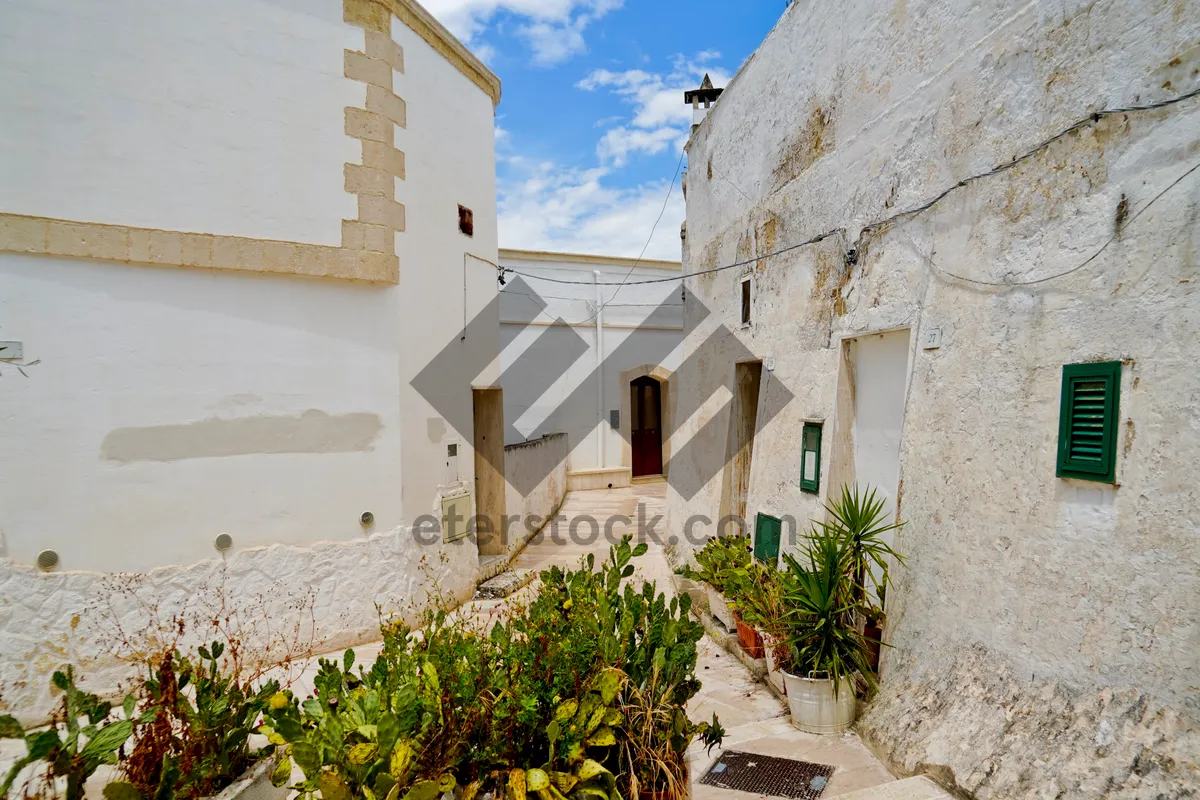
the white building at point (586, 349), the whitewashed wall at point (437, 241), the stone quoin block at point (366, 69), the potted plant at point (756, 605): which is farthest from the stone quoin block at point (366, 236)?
the white building at point (586, 349)

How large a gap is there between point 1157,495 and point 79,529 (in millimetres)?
6298

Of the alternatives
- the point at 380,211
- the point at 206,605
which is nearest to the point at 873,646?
the point at 206,605

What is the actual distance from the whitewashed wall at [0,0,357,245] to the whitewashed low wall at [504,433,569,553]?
4.67 metres

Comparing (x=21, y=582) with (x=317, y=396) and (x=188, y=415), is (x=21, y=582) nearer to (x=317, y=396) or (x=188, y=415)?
(x=188, y=415)

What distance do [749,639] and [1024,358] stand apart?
9.47 feet

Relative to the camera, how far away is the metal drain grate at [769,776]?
309 centimetres

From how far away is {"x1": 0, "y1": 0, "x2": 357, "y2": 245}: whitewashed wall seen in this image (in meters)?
4.42

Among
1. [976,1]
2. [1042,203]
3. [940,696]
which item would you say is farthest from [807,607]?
[976,1]

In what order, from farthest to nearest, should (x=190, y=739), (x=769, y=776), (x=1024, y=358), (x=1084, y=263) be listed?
(x=769, y=776) → (x=1024, y=358) → (x=1084, y=263) → (x=190, y=739)

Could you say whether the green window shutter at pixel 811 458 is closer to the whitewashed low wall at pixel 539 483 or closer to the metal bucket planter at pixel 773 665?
the metal bucket planter at pixel 773 665

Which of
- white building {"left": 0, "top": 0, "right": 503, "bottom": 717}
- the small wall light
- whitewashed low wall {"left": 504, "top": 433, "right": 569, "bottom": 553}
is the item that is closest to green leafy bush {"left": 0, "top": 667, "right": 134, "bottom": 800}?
white building {"left": 0, "top": 0, "right": 503, "bottom": 717}

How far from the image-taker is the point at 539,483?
10719mm

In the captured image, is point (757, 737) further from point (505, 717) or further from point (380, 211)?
point (380, 211)

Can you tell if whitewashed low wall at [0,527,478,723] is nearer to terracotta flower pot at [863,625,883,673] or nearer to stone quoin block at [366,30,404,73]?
terracotta flower pot at [863,625,883,673]
